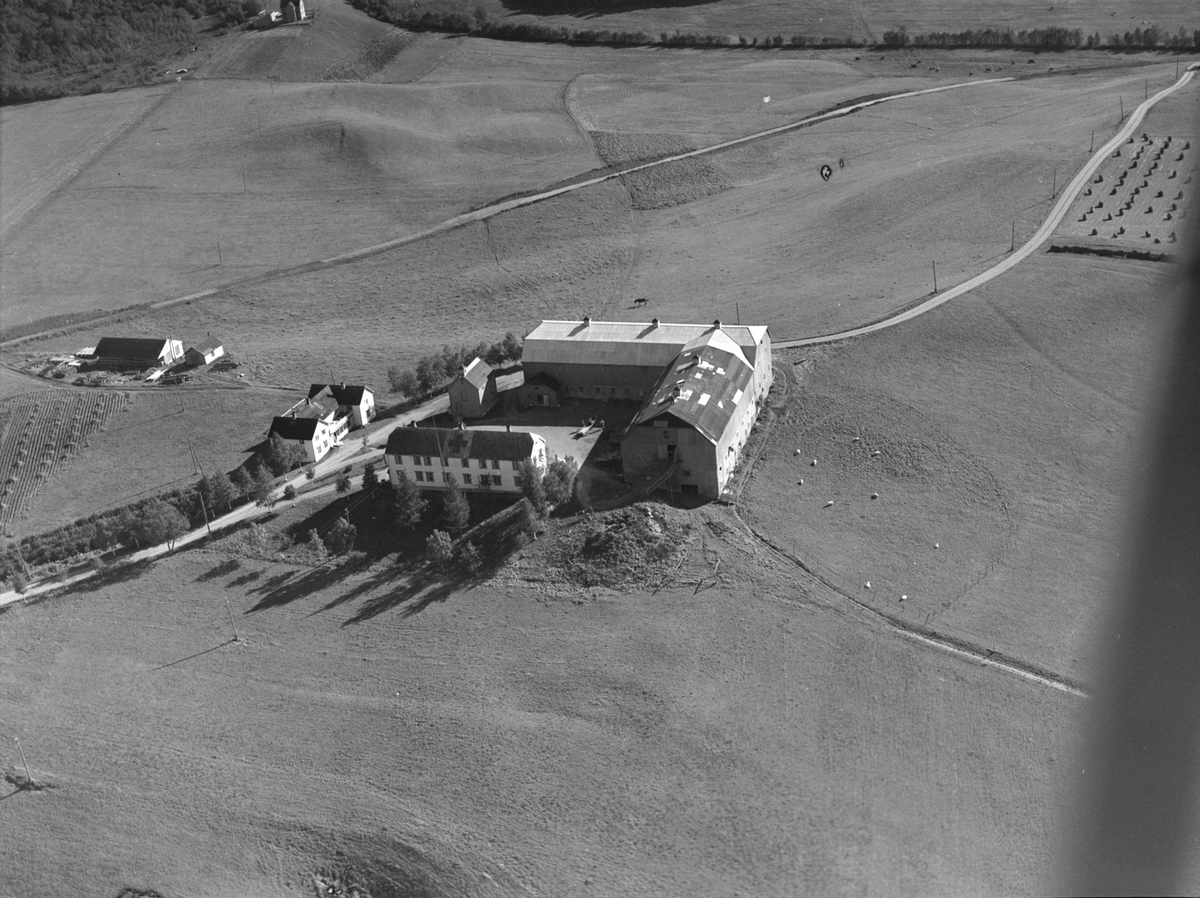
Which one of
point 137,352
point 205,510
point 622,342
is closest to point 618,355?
point 622,342

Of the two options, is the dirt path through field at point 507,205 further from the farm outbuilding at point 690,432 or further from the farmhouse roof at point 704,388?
the farm outbuilding at point 690,432

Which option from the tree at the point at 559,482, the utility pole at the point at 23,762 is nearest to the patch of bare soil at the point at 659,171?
the tree at the point at 559,482

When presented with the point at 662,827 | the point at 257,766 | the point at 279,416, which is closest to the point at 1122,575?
the point at 662,827

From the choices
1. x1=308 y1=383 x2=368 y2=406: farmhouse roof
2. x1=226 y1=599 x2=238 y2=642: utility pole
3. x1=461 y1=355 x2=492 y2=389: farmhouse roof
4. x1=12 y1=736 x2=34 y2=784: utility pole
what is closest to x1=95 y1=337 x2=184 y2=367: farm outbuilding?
x1=308 y1=383 x2=368 y2=406: farmhouse roof

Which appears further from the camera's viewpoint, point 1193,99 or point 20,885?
point 1193,99

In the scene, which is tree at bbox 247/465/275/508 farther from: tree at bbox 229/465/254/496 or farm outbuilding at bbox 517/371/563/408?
farm outbuilding at bbox 517/371/563/408

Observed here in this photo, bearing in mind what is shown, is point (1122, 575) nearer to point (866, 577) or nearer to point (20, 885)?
point (866, 577)

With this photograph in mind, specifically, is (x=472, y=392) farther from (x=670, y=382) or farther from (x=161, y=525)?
(x=161, y=525)
